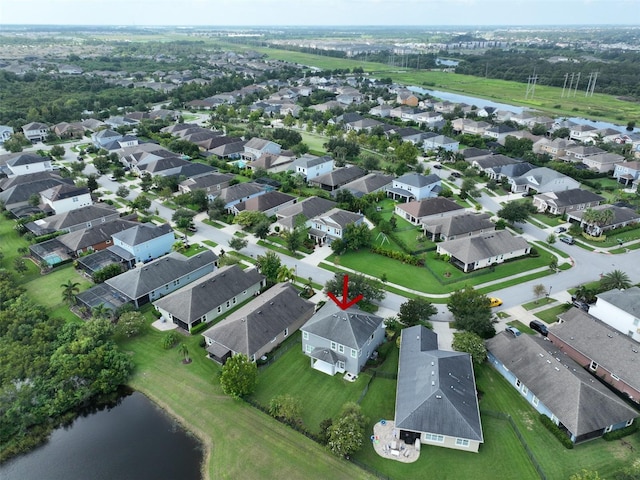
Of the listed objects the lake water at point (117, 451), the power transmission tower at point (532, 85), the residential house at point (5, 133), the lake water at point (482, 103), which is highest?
the power transmission tower at point (532, 85)

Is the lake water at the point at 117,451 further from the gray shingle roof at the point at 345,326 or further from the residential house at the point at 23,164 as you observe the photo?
the residential house at the point at 23,164

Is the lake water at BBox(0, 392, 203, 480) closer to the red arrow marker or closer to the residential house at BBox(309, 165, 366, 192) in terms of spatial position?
the red arrow marker

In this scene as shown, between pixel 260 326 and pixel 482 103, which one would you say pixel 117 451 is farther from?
pixel 482 103

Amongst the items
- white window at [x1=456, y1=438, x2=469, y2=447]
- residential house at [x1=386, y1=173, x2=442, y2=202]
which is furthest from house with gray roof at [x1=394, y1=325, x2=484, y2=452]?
residential house at [x1=386, y1=173, x2=442, y2=202]

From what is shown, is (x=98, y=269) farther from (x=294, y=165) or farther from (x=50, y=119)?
(x=50, y=119)

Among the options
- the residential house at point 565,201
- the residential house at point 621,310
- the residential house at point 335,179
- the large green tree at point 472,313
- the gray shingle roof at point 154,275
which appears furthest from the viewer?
the residential house at point 335,179

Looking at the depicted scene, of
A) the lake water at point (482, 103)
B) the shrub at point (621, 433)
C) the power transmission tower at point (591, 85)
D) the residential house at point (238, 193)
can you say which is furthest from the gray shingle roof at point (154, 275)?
the power transmission tower at point (591, 85)
